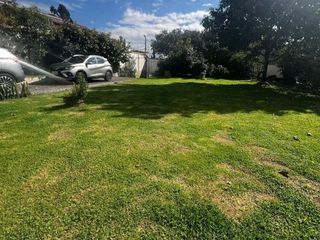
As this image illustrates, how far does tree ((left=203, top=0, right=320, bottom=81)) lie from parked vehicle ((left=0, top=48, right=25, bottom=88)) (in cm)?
1235

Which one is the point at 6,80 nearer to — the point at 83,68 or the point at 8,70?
the point at 8,70

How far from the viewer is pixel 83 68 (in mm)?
14977

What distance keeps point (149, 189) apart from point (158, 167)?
0.62m

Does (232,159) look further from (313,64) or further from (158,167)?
(313,64)

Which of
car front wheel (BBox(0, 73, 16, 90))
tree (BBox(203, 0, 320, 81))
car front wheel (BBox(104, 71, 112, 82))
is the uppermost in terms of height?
tree (BBox(203, 0, 320, 81))

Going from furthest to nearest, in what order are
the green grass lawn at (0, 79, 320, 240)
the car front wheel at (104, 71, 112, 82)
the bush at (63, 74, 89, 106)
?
the car front wheel at (104, 71, 112, 82) → the bush at (63, 74, 89, 106) → the green grass lawn at (0, 79, 320, 240)

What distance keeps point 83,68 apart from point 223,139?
11.2 m

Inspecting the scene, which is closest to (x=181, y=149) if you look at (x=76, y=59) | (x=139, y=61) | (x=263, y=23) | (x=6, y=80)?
(x=6, y=80)

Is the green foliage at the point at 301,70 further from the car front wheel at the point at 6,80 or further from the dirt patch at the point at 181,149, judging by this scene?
the car front wheel at the point at 6,80

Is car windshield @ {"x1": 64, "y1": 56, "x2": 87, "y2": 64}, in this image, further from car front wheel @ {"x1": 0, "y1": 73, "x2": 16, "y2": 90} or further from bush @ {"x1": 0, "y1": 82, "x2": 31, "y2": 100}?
car front wheel @ {"x1": 0, "y1": 73, "x2": 16, "y2": 90}

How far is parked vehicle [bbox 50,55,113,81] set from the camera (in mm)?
14344

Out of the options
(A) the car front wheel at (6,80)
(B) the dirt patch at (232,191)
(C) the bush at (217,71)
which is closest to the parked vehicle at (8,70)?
(A) the car front wheel at (6,80)

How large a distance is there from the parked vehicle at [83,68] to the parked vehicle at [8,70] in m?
4.25

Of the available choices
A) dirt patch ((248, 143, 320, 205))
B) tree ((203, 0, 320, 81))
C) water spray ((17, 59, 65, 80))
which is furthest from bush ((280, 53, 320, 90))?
water spray ((17, 59, 65, 80))
